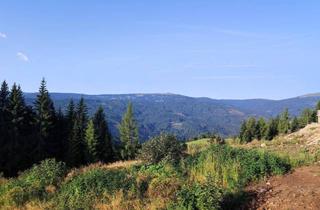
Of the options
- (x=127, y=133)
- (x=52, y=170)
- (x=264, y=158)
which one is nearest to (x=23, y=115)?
(x=127, y=133)

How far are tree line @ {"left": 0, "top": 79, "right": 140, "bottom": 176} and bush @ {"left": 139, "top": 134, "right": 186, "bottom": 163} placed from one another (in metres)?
43.1

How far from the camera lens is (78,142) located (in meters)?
69.9

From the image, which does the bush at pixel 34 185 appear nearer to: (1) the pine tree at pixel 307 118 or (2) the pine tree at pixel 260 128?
(1) the pine tree at pixel 307 118

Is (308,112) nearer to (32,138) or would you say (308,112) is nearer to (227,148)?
(32,138)

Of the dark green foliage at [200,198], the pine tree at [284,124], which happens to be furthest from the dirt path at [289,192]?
the pine tree at [284,124]

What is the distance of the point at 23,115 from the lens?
225ft

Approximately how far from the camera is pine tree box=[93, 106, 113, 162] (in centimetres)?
7488

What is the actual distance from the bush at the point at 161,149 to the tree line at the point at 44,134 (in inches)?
1698

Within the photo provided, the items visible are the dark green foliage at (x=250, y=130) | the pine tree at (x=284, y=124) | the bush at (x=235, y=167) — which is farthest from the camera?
the dark green foliage at (x=250, y=130)

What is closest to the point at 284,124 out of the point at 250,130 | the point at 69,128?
the point at 250,130

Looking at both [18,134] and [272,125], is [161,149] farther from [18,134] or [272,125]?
[272,125]

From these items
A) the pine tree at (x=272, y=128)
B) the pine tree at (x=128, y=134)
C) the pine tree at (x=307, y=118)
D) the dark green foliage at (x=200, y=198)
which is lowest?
the pine tree at (x=128, y=134)

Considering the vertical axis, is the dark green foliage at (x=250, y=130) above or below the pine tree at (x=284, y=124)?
below

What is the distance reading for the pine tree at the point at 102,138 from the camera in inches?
2948
